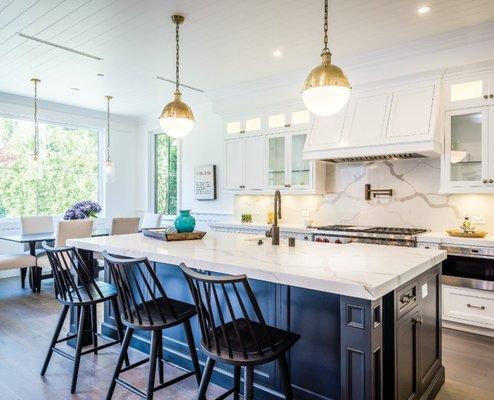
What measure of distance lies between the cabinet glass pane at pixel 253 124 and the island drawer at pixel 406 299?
12.0 ft

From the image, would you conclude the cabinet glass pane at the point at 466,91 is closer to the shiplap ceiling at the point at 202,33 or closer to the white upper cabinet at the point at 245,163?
the shiplap ceiling at the point at 202,33

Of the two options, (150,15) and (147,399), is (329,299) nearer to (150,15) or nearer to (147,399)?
(147,399)

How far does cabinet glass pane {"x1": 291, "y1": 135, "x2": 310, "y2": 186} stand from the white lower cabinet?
6.76 feet

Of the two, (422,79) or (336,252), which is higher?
(422,79)

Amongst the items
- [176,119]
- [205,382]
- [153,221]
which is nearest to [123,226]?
[153,221]

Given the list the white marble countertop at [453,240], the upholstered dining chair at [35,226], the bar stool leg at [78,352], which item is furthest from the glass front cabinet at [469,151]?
the upholstered dining chair at [35,226]

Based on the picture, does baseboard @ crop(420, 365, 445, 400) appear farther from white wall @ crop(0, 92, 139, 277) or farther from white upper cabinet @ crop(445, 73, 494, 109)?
white wall @ crop(0, 92, 139, 277)

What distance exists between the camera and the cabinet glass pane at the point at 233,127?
5.57 meters

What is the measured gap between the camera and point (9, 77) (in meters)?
4.96

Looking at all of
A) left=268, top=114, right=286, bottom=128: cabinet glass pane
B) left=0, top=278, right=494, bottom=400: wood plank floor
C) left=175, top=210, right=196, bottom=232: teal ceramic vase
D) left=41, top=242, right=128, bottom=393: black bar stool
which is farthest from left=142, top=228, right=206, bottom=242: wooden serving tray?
left=268, top=114, right=286, bottom=128: cabinet glass pane

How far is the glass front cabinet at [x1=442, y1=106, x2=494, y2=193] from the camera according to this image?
139 inches

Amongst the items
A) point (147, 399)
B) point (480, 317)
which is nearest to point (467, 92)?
point (480, 317)

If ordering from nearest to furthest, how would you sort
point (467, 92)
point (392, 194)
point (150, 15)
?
1. point (150, 15)
2. point (467, 92)
3. point (392, 194)

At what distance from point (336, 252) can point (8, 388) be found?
237 cm
